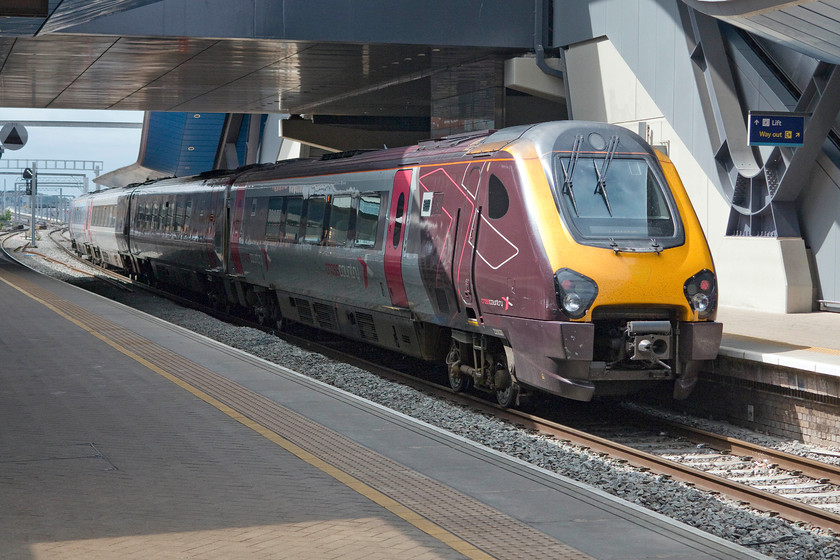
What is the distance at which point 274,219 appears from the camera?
17172 millimetres

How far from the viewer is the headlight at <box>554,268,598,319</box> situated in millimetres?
9359

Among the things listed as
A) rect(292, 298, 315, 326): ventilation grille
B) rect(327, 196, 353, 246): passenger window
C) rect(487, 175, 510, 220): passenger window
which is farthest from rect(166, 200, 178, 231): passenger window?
rect(487, 175, 510, 220): passenger window

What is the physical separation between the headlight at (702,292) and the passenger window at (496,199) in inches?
77.3

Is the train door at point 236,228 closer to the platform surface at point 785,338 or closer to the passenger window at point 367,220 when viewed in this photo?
the passenger window at point 367,220

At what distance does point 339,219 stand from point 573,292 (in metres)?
5.73

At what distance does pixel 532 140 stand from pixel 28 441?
5.63m

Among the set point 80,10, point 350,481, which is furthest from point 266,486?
point 80,10

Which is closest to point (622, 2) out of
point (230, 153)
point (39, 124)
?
point (39, 124)

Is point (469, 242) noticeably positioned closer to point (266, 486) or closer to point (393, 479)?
point (393, 479)

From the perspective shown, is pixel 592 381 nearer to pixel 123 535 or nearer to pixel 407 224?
pixel 407 224

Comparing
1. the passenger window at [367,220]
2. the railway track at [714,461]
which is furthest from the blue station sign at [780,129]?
the railway track at [714,461]

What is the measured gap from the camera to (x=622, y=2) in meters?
19.4

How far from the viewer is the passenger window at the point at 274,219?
55.4 ft

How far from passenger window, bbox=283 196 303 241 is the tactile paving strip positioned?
15.8 feet
